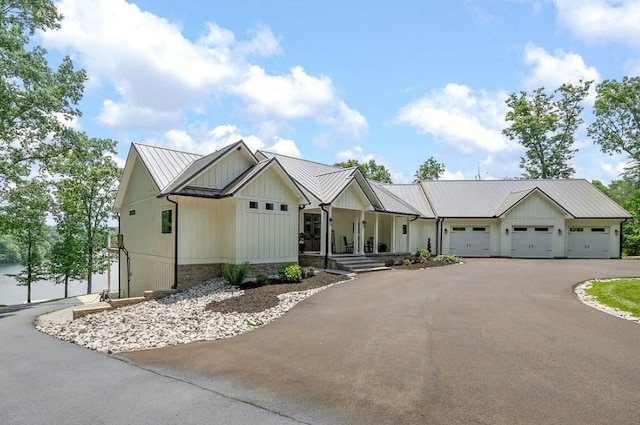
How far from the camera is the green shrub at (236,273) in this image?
1326cm

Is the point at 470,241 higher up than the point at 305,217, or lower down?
lower down

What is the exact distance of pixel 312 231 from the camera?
21609 mm

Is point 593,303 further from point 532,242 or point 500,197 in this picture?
point 500,197

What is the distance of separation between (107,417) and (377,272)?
46.4ft

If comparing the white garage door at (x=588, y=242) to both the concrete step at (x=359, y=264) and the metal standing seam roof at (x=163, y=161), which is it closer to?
the concrete step at (x=359, y=264)

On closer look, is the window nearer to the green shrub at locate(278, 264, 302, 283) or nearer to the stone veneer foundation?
the stone veneer foundation

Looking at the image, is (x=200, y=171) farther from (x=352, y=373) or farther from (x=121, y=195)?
(x=352, y=373)

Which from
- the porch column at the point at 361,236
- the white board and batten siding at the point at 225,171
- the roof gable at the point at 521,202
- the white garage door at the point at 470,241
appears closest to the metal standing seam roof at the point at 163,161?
the white board and batten siding at the point at 225,171

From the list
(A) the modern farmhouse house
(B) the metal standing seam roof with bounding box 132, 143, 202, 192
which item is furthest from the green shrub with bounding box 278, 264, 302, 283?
(B) the metal standing seam roof with bounding box 132, 143, 202, 192

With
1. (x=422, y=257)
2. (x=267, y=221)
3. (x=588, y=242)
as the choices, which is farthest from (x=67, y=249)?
(x=588, y=242)

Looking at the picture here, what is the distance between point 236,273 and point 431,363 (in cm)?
886

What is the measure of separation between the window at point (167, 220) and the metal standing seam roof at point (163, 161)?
95 centimetres

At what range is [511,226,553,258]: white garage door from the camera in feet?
84.2

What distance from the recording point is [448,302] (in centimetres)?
1044
